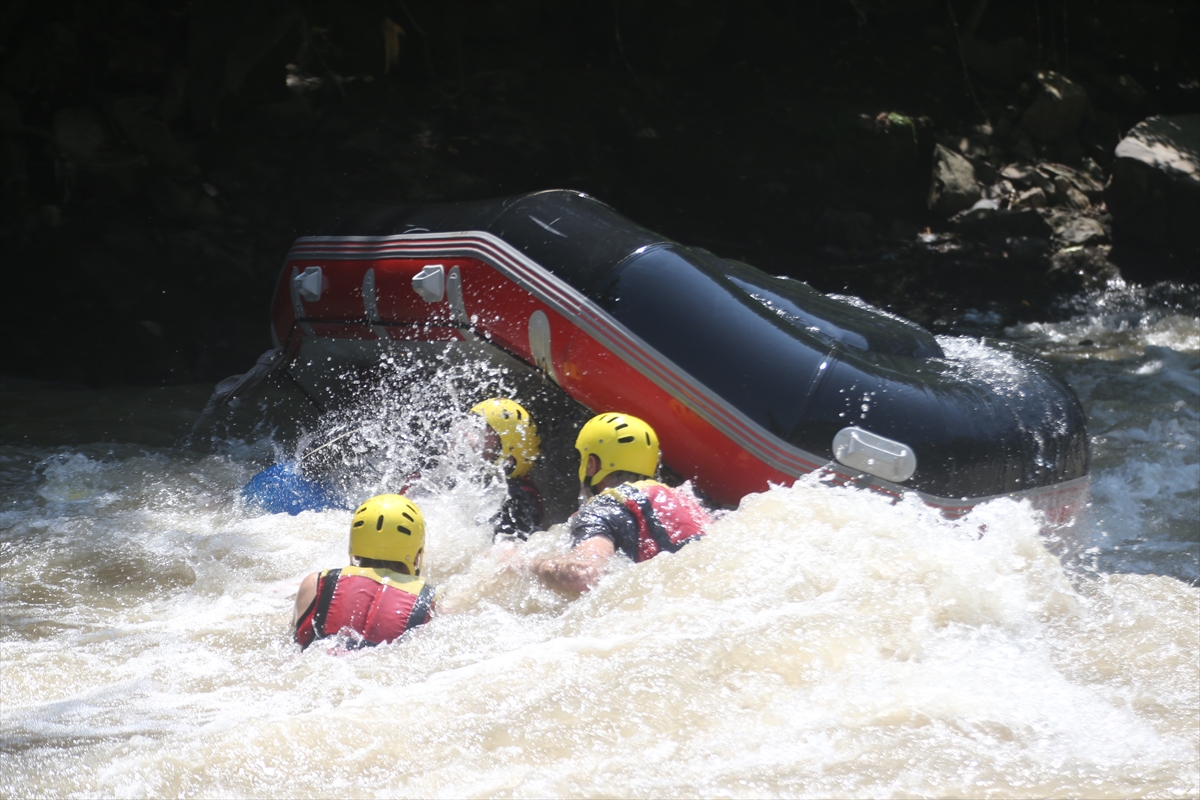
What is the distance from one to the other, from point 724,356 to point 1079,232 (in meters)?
6.80

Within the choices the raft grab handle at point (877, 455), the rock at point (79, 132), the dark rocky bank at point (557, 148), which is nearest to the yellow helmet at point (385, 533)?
the raft grab handle at point (877, 455)

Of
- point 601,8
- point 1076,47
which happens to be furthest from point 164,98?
point 1076,47

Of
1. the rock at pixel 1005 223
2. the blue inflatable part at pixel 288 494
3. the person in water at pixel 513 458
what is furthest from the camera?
the rock at pixel 1005 223

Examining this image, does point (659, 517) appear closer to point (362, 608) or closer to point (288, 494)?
point (362, 608)

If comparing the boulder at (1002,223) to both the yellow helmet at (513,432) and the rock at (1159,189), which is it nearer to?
the rock at (1159,189)

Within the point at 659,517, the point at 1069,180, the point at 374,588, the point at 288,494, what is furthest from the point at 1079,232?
the point at 374,588

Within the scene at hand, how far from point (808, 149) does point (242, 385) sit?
564cm

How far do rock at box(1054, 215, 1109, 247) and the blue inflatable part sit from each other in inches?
285

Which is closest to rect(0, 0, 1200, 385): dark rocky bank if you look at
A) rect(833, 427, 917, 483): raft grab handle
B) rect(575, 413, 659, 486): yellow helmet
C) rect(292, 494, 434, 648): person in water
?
rect(575, 413, 659, 486): yellow helmet

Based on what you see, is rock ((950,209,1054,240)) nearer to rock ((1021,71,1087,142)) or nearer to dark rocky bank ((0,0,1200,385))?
dark rocky bank ((0,0,1200,385))

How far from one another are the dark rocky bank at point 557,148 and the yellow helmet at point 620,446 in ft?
13.0

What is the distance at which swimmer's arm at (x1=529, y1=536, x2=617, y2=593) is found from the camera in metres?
3.66

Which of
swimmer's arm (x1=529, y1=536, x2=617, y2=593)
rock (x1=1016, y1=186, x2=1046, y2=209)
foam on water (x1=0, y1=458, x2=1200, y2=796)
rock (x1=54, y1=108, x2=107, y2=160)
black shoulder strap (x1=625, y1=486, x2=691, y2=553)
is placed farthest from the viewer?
rock (x1=1016, y1=186, x2=1046, y2=209)

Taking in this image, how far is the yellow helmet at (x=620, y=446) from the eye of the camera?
402 cm
